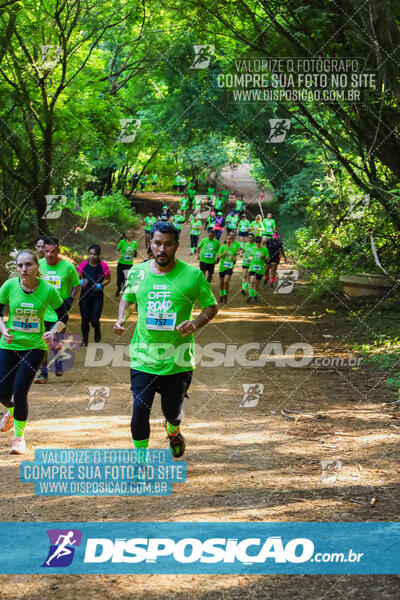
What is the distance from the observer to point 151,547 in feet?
15.1

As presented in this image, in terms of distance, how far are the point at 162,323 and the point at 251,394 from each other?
437 centimetres

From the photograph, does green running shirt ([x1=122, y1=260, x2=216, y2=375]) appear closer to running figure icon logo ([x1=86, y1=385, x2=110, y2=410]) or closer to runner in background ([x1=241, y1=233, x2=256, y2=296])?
running figure icon logo ([x1=86, y1=385, x2=110, y2=410])

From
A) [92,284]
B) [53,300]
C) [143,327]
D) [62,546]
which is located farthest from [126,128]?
[62,546]

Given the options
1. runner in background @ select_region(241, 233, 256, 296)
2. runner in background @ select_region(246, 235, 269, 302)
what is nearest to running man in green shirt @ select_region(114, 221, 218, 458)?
runner in background @ select_region(246, 235, 269, 302)

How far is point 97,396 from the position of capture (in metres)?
9.45

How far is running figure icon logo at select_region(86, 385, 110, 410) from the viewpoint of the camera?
8.86m

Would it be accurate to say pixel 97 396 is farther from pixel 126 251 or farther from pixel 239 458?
pixel 126 251

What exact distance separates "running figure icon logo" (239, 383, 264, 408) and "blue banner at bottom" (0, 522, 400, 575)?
4.24 meters

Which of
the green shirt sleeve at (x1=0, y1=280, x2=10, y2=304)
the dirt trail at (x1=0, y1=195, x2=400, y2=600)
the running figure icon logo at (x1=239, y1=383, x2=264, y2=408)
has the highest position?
the green shirt sleeve at (x1=0, y1=280, x2=10, y2=304)

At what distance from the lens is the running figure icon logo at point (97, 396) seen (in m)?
8.86

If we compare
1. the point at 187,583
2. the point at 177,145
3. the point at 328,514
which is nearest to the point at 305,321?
the point at 328,514

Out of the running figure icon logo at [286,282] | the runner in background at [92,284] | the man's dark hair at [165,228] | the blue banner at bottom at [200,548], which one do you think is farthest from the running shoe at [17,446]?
the running figure icon logo at [286,282]

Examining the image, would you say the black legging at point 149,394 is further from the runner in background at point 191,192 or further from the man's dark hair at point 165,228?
the runner in background at point 191,192

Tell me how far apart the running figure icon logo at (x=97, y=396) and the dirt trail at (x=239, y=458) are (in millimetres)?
77
